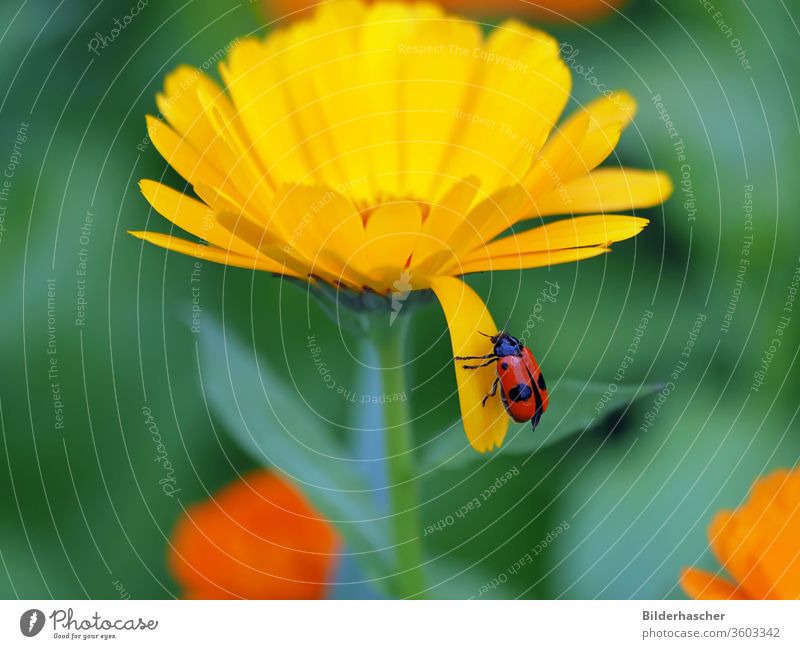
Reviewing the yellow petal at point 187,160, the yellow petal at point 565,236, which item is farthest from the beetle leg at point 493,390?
the yellow petal at point 187,160

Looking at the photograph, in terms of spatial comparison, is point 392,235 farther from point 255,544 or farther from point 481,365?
point 255,544

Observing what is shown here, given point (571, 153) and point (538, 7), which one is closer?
point (571, 153)

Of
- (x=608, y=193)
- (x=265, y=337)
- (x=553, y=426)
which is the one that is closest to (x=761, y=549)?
(x=553, y=426)

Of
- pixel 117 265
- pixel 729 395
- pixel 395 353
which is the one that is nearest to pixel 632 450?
pixel 729 395

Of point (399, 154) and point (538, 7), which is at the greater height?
point (538, 7)
